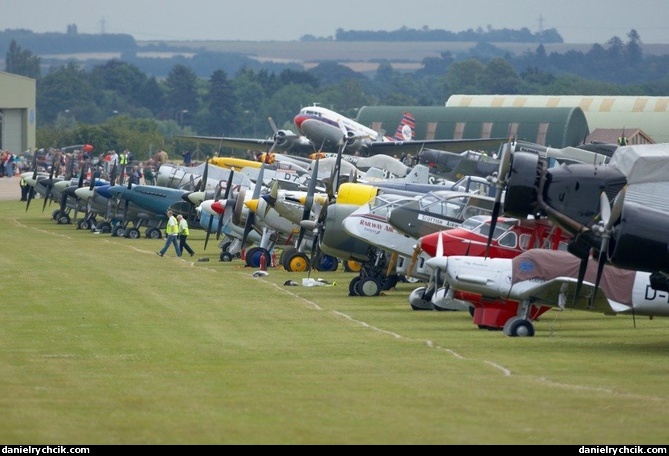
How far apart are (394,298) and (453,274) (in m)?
8.02

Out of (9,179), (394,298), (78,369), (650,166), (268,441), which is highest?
(650,166)

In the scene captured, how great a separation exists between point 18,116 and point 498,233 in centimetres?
9539

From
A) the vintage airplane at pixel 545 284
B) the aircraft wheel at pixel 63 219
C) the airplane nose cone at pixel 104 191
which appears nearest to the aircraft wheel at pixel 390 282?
the vintage airplane at pixel 545 284

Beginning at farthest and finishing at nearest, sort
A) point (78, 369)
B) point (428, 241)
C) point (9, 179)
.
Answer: point (9, 179) < point (428, 241) < point (78, 369)

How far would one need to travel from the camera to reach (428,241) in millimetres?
25891

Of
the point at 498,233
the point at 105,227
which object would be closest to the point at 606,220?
the point at 498,233

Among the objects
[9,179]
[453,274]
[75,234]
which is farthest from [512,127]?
[453,274]

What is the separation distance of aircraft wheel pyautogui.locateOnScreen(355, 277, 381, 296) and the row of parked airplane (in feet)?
0.09

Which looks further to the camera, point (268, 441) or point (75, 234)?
point (75, 234)

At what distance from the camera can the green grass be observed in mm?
13703

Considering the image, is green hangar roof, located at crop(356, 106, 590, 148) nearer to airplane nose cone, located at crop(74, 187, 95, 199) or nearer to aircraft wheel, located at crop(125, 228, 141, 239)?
airplane nose cone, located at crop(74, 187, 95, 199)

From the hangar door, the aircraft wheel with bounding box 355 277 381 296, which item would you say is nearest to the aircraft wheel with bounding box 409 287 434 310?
the aircraft wheel with bounding box 355 277 381 296

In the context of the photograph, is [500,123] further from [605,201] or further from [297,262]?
[605,201]
